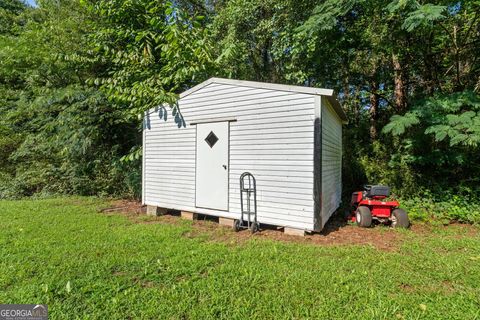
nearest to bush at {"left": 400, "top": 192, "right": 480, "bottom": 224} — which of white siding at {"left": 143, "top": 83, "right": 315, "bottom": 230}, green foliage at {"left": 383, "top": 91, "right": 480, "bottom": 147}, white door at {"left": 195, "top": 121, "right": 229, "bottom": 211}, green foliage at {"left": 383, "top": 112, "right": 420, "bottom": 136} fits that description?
green foliage at {"left": 383, "top": 91, "right": 480, "bottom": 147}

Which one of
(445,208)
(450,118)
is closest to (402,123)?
(450,118)

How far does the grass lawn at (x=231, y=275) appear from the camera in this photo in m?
2.31

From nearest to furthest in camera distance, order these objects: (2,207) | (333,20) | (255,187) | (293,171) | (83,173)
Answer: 1. (293,171)
2. (255,187)
3. (333,20)
4. (2,207)
5. (83,173)

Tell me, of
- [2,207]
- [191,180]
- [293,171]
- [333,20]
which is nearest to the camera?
[293,171]

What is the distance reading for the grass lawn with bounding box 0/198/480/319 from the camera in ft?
7.57

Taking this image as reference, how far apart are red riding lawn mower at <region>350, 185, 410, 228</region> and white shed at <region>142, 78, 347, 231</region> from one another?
1.96 feet

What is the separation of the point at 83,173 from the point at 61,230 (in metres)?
4.52

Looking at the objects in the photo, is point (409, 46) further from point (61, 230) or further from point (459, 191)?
point (61, 230)

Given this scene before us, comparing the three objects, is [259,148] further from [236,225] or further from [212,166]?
[236,225]

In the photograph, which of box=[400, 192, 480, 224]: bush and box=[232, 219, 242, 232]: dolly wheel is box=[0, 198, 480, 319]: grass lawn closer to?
box=[232, 219, 242, 232]: dolly wheel

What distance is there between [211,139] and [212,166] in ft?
1.72

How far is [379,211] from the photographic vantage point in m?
4.97

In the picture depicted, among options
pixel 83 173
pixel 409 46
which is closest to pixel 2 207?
pixel 83 173

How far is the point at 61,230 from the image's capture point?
4.62m
